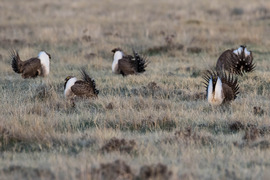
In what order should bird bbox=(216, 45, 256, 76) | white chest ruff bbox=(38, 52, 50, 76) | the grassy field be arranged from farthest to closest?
white chest ruff bbox=(38, 52, 50, 76) → bird bbox=(216, 45, 256, 76) → the grassy field

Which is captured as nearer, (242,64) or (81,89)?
(81,89)

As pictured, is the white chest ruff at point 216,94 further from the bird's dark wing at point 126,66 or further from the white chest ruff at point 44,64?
the white chest ruff at point 44,64

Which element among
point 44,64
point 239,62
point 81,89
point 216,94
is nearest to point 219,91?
point 216,94

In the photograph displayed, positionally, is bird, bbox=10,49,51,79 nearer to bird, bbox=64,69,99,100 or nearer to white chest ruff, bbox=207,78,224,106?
bird, bbox=64,69,99,100

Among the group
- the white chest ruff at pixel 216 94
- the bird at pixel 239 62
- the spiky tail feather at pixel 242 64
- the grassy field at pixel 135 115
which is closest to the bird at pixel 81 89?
the grassy field at pixel 135 115

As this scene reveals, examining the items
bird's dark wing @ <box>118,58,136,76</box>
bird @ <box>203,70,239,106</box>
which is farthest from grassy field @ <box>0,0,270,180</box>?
bird's dark wing @ <box>118,58,136,76</box>

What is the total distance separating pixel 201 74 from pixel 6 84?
377 cm

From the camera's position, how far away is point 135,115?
609cm

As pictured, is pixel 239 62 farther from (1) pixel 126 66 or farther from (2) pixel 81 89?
(2) pixel 81 89

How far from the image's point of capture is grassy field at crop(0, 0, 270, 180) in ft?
14.0

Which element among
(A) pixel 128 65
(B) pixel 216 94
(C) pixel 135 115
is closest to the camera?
(C) pixel 135 115

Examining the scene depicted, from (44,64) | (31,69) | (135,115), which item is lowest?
(135,115)

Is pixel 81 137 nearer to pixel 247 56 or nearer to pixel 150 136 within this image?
pixel 150 136

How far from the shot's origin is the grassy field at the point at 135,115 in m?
4.26
